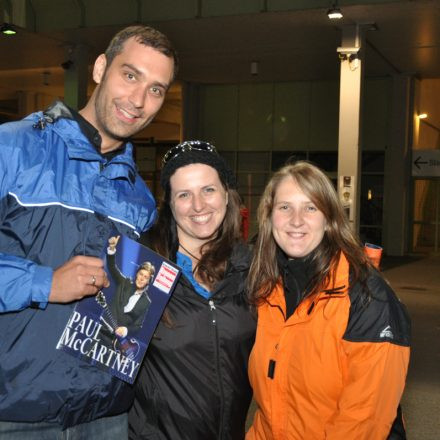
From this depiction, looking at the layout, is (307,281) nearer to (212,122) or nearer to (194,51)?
(194,51)

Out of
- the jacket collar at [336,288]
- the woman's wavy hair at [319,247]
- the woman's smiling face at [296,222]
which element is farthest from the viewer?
the woman's smiling face at [296,222]

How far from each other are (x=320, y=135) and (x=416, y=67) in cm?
404

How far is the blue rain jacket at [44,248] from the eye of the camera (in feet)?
6.64

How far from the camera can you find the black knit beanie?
2.92 meters

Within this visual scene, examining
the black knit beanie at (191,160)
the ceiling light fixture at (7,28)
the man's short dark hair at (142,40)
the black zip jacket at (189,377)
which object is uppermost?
the ceiling light fixture at (7,28)

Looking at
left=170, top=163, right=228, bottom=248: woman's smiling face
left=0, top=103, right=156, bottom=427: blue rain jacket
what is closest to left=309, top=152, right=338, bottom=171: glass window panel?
left=170, top=163, right=228, bottom=248: woman's smiling face

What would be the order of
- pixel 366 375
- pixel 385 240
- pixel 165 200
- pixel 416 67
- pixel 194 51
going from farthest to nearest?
1. pixel 385 240
2. pixel 416 67
3. pixel 194 51
4. pixel 165 200
5. pixel 366 375

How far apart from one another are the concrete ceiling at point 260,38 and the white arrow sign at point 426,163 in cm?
278

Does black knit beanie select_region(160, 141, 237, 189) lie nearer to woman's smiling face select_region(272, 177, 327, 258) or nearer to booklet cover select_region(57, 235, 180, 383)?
woman's smiling face select_region(272, 177, 327, 258)

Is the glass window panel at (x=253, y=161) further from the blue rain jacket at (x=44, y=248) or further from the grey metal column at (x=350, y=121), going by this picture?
the blue rain jacket at (x=44, y=248)

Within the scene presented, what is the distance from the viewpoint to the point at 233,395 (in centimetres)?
264

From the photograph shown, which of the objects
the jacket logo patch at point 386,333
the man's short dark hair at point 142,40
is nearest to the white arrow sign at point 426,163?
the jacket logo patch at point 386,333

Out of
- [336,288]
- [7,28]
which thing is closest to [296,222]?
[336,288]

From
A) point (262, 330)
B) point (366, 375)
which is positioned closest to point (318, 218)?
point (262, 330)
